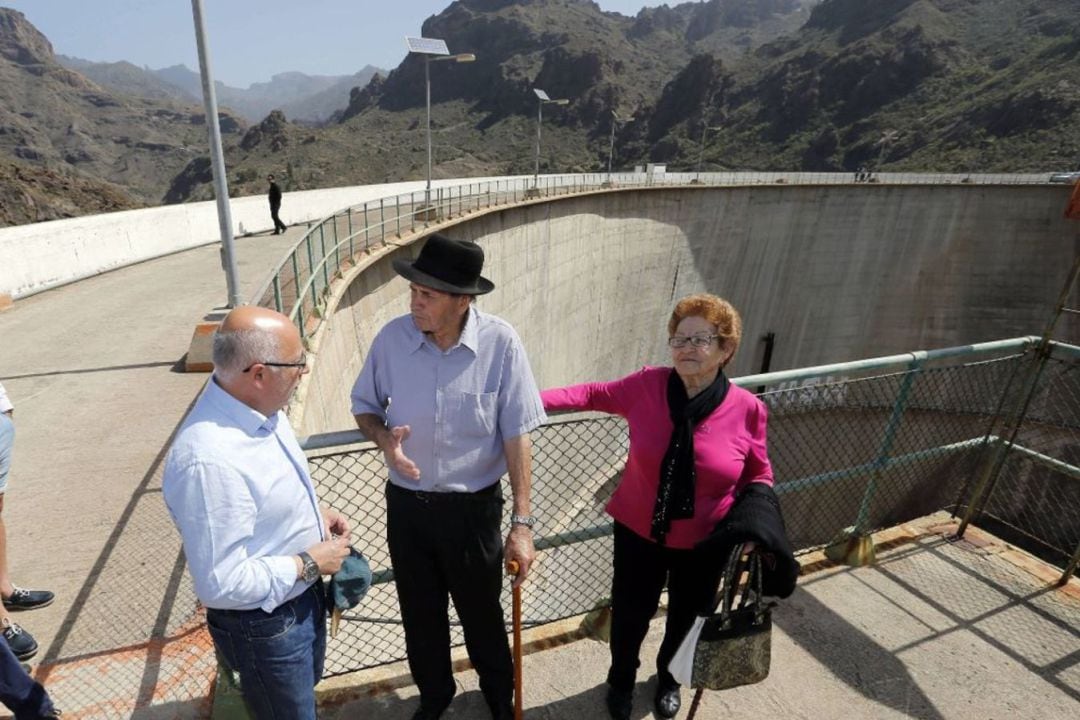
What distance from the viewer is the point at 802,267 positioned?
85.5 ft

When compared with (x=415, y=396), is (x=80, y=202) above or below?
below

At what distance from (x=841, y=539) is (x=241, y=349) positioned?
3.78m

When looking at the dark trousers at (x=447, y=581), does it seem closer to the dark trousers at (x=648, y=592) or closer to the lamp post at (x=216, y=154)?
the dark trousers at (x=648, y=592)

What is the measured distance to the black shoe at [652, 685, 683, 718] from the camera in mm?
2773

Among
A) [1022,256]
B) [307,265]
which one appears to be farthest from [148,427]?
[1022,256]

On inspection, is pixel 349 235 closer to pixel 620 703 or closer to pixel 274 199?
pixel 274 199

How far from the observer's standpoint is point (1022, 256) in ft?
80.0

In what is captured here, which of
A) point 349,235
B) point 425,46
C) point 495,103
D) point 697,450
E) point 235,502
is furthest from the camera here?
point 495,103

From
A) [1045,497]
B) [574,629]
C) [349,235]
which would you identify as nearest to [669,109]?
[1045,497]

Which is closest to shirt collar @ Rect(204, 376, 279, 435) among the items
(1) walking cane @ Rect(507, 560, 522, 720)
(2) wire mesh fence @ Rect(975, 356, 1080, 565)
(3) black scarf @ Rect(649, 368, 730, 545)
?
(1) walking cane @ Rect(507, 560, 522, 720)

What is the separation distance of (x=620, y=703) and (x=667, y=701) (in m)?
0.23

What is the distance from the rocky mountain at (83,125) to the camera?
357 ft

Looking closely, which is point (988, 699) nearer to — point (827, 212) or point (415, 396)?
point (415, 396)

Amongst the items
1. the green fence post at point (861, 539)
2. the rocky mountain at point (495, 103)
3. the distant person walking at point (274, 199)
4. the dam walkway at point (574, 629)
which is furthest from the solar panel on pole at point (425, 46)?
the rocky mountain at point (495, 103)
